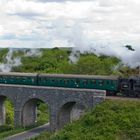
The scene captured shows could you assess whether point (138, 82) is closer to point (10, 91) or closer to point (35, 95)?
point (35, 95)

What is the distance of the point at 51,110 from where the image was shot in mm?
40500

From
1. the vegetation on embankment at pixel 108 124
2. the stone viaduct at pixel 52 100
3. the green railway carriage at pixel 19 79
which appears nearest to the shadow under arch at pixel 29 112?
the stone viaduct at pixel 52 100

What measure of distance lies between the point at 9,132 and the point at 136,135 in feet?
49.2

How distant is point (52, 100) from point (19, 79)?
272 inches

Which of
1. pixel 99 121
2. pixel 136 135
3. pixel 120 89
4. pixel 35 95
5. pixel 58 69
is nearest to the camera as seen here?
pixel 136 135

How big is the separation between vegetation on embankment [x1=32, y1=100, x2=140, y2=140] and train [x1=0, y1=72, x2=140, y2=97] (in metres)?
3.51

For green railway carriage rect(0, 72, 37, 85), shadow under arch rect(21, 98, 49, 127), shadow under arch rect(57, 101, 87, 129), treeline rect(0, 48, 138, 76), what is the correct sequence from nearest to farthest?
shadow under arch rect(57, 101, 87, 129) → shadow under arch rect(21, 98, 49, 127) → green railway carriage rect(0, 72, 37, 85) → treeline rect(0, 48, 138, 76)

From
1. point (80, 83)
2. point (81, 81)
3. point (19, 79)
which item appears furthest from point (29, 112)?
point (81, 81)

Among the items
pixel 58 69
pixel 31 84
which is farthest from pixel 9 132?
pixel 58 69

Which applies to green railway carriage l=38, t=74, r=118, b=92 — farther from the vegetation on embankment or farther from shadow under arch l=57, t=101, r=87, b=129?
the vegetation on embankment

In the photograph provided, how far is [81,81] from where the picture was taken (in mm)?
40875

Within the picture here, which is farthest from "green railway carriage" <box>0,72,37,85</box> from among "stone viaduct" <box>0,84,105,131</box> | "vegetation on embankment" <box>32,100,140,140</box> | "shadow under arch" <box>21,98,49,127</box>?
"vegetation on embankment" <box>32,100,140,140</box>

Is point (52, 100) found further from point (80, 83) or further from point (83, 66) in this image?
point (83, 66)

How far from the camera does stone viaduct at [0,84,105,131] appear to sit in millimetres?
37594
